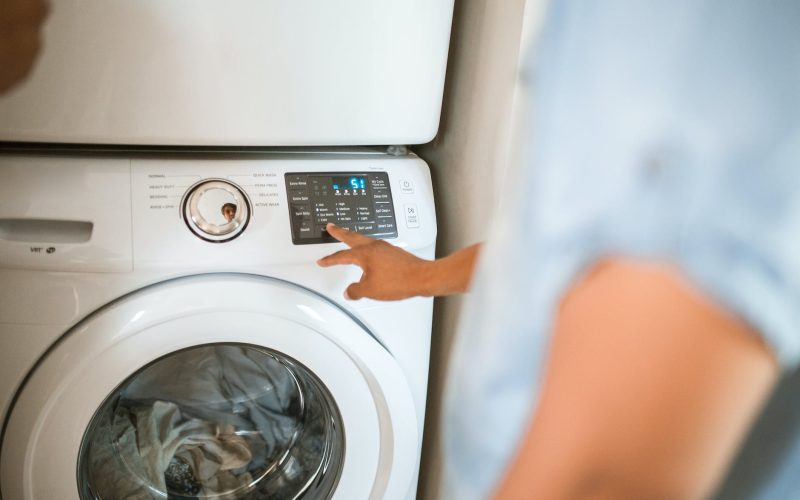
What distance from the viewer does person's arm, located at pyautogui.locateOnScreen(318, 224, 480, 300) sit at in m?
0.63

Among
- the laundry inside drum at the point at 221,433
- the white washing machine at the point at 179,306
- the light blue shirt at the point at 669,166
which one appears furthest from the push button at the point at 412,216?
the light blue shirt at the point at 669,166

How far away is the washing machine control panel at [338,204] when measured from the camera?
71 centimetres

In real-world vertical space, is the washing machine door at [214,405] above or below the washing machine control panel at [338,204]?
below

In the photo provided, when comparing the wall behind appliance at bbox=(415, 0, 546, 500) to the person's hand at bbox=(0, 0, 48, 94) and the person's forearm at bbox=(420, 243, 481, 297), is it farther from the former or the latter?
the person's hand at bbox=(0, 0, 48, 94)

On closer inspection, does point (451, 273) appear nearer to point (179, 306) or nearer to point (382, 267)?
point (382, 267)

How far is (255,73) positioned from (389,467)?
1.72ft

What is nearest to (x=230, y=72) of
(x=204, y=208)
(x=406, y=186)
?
(x=204, y=208)

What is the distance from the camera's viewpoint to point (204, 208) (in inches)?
26.3

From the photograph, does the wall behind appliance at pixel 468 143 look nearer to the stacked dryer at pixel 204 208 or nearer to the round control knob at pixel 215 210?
the stacked dryer at pixel 204 208

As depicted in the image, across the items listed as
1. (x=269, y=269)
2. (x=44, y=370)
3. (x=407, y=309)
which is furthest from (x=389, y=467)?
(x=44, y=370)

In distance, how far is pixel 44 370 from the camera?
0.64m

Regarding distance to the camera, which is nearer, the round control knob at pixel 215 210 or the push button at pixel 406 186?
the round control knob at pixel 215 210

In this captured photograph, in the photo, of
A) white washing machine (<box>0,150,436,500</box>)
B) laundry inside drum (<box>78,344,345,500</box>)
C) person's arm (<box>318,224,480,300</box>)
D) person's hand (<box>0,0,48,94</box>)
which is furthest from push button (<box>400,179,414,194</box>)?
person's hand (<box>0,0,48,94</box>)

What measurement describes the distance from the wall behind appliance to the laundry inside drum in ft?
0.65
